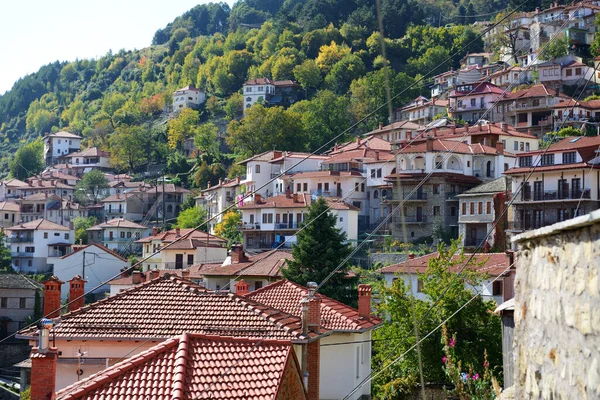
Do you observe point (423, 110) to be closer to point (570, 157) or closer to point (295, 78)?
point (295, 78)

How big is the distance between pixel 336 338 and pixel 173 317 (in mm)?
5349

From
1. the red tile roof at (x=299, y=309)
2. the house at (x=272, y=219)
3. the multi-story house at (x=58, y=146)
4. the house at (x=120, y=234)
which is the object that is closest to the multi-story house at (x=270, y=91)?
the multi-story house at (x=58, y=146)

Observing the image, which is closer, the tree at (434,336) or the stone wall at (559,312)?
the stone wall at (559,312)

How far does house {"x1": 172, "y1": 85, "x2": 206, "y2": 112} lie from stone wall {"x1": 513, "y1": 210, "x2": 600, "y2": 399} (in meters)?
141

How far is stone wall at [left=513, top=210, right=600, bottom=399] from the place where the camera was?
4457mm

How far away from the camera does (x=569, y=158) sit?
5272 centimetres

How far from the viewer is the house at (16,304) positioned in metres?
62.5

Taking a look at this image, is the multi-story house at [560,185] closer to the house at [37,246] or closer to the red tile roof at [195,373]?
the red tile roof at [195,373]

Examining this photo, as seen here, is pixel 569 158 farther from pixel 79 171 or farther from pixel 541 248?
pixel 79 171

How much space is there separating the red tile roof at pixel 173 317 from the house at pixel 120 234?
6955 cm

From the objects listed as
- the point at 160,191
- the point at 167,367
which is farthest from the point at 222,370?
the point at 160,191

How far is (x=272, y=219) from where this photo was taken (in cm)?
7231

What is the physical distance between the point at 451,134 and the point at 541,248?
224 ft

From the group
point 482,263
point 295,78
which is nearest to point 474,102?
point 295,78
